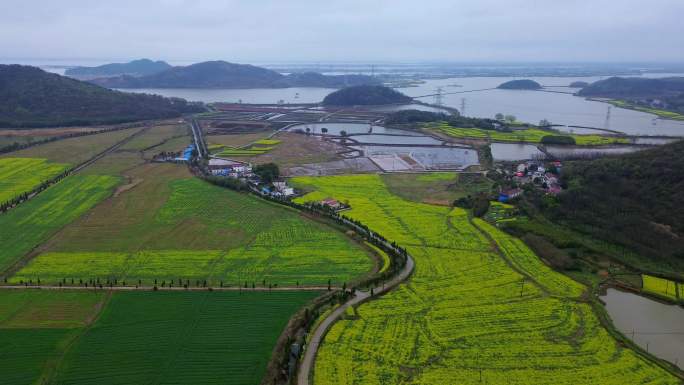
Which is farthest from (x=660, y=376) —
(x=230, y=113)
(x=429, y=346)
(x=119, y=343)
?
(x=230, y=113)

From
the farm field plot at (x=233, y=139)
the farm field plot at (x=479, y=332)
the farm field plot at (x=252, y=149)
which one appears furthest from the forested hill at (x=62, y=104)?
the farm field plot at (x=479, y=332)

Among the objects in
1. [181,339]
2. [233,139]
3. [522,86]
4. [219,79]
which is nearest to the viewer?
[181,339]

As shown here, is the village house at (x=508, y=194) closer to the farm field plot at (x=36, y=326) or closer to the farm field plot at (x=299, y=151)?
the farm field plot at (x=299, y=151)

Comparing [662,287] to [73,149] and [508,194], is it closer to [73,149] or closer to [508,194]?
[508,194]

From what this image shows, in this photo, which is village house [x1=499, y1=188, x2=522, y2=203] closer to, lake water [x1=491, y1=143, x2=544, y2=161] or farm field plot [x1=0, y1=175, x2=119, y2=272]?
lake water [x1=491, y1=143, x2=544, y2=161]

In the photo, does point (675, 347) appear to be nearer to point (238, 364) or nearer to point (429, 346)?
point (429, 346)

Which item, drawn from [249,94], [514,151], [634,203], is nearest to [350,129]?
[514,151]

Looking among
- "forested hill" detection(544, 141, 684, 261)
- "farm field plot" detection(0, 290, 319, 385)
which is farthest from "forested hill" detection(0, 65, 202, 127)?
"forested hill" detection(544, 141, 684, 261)
